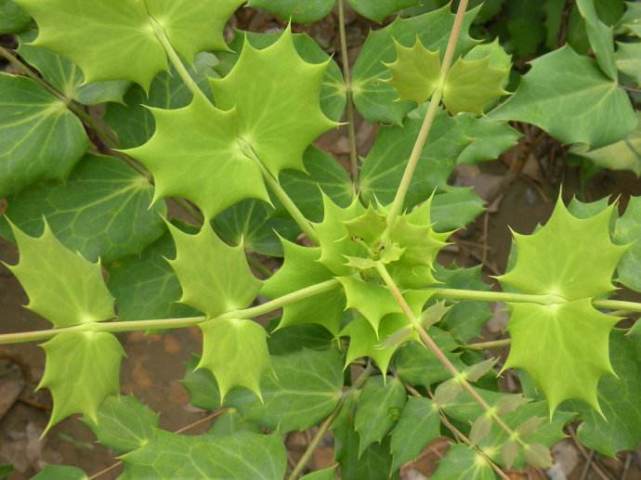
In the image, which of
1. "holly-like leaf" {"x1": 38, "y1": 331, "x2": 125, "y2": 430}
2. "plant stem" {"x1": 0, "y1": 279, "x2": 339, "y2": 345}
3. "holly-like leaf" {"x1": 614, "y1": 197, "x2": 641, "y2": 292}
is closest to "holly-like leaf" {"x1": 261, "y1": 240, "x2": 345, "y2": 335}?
"plant stem" {"x1": 0, "y1": 279, "x2": 339, "y2": 345}

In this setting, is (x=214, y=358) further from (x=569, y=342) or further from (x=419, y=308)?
(x=569, y=342)

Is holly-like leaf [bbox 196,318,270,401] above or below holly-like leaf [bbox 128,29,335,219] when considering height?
below

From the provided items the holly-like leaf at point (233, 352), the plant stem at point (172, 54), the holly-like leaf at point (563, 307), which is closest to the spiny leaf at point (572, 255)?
the holly-like leaf at point (563, 307)

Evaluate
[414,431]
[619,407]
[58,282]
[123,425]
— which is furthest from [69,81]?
[619,407]

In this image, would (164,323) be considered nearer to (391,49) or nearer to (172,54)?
(172,54)

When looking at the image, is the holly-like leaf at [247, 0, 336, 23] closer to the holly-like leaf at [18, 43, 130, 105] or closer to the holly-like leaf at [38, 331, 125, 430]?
the holly-like leaf at [18, 43, 130, 105]
